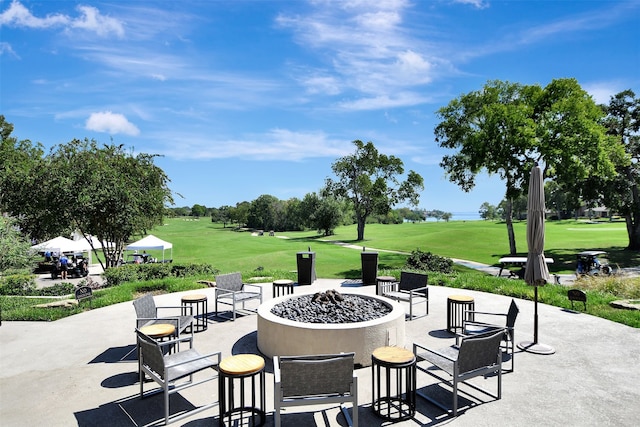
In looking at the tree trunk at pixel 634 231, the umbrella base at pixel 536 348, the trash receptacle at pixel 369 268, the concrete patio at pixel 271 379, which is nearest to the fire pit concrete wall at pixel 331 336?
the concrete patio at pixel 271 379

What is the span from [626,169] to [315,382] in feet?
111

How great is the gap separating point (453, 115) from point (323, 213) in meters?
32.2

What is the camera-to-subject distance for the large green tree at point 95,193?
1905 cm

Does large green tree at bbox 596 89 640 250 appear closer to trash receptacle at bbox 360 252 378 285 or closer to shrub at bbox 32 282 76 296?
trash receptacle at bbox 360 252 378 285

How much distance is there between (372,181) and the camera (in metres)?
45.9

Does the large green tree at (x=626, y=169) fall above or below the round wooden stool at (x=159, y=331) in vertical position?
above

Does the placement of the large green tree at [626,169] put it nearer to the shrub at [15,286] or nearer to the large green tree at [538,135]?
the large green tree at [538,135]

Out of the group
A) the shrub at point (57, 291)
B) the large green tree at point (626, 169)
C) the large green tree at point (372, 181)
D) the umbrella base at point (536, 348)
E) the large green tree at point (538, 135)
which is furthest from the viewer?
the large green tree at point (372, 181)

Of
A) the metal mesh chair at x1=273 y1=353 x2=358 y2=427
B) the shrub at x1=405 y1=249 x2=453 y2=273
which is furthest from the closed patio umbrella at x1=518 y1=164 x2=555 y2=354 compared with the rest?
the shrub at x1=405 y1=249 x2=453 y2=273

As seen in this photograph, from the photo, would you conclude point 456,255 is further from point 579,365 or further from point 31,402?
point 31,402

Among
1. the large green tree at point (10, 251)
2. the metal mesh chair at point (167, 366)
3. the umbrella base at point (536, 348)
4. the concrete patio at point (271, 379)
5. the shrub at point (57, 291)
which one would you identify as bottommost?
the shrub at point (57, 291)

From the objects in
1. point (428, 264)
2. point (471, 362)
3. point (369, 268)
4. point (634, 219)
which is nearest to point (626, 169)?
point (634, 219)

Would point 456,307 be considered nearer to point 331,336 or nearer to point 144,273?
point 331,336

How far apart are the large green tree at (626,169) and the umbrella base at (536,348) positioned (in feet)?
85.3
